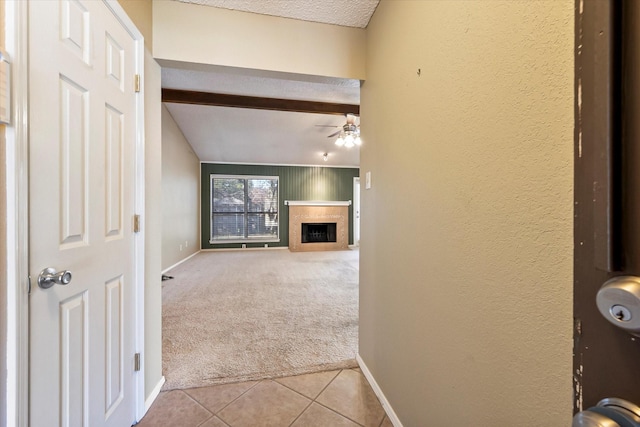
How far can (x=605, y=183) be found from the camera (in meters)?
0.33

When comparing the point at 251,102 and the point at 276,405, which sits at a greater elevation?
the point at 251,102

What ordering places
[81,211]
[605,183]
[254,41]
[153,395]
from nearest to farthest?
1. [605,183]
2. [81,211]
3. [153,395]
4. [254,41]

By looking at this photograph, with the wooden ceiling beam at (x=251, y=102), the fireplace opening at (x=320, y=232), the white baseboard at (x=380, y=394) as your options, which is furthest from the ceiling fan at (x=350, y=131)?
the fireplace opening at (x=320, y=232)

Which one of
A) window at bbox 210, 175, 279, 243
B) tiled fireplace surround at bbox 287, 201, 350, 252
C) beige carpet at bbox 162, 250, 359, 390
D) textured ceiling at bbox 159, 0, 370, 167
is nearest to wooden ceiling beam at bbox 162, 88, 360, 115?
textured ceiling at bbox 159, 0, 370, 167

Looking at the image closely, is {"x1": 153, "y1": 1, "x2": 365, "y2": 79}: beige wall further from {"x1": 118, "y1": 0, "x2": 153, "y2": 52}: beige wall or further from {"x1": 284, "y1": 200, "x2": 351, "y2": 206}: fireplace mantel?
{"x1": 284, "y1": 200, "x2": 351, "y2": 206}: fireplace mantel

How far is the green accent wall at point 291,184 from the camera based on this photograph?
6.95 meters

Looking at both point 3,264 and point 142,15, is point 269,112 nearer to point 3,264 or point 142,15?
point 142,15

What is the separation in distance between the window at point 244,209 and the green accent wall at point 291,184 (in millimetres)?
128

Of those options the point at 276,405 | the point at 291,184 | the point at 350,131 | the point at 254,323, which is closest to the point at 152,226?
the point at 276,405

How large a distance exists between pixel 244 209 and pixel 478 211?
6.93 metres

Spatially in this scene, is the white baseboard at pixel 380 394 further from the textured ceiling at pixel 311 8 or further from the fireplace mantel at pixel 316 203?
the fireplace mantel at pixel 316 203

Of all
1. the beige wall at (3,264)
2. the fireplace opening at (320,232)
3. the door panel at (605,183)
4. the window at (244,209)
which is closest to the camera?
the door panel at (605,183)

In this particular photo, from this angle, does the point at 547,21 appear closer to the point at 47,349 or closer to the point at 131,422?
the point at 47,349

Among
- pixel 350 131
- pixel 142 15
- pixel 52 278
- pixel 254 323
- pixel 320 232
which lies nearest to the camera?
pixel 52 278
